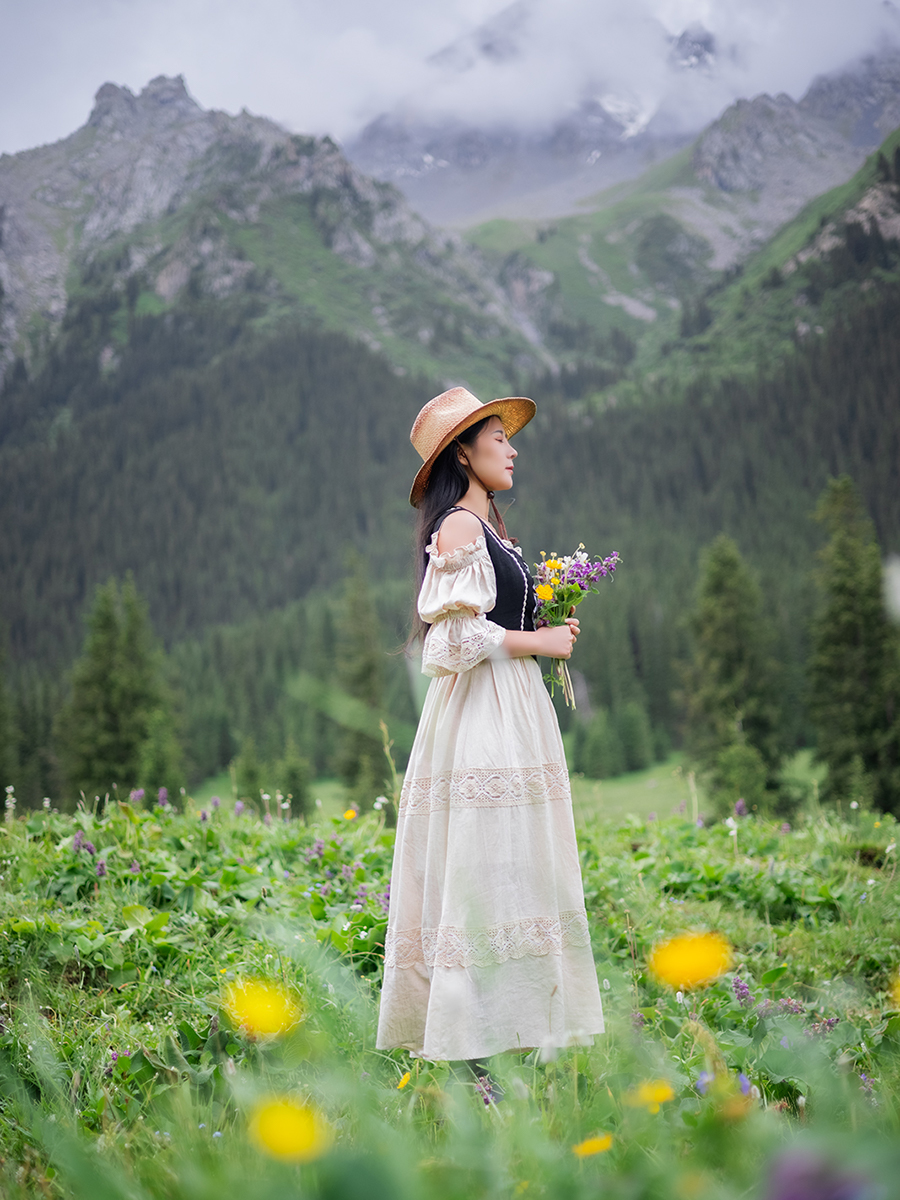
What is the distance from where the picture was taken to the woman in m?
2.68

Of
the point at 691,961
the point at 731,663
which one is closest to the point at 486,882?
the point at 691,961

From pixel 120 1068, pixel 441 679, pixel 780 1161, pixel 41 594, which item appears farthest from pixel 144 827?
pixel 41 594

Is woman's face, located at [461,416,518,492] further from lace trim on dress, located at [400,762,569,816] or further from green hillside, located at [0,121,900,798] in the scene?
green hillside, located at [0,121,900,798]

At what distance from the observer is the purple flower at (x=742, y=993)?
10.3ft

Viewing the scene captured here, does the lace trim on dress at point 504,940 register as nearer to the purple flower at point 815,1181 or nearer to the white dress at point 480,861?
the white dress at point 480,861

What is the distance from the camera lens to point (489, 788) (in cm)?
283

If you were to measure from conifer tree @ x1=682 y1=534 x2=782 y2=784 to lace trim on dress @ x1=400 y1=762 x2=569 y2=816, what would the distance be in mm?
25737

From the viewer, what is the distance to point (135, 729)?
30172 mm

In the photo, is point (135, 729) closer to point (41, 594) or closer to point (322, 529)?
point (41, 594)

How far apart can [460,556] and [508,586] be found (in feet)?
0.87

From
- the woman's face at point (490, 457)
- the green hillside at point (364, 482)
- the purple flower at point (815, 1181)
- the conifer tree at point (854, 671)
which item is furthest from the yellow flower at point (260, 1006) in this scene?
the green hillside at point (364, 482)

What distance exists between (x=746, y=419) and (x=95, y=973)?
15467 centimetres

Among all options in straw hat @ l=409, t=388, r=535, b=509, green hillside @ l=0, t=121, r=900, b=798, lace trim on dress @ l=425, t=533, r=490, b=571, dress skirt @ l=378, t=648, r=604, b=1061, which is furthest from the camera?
green hillside @ l=0, t=121, r=900, b=798

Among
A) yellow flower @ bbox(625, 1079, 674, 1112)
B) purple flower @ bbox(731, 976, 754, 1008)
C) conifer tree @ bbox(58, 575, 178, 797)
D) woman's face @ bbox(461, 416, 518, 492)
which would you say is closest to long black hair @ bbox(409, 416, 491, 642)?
woman's face @ bbox(461, 416, 518, 492)
